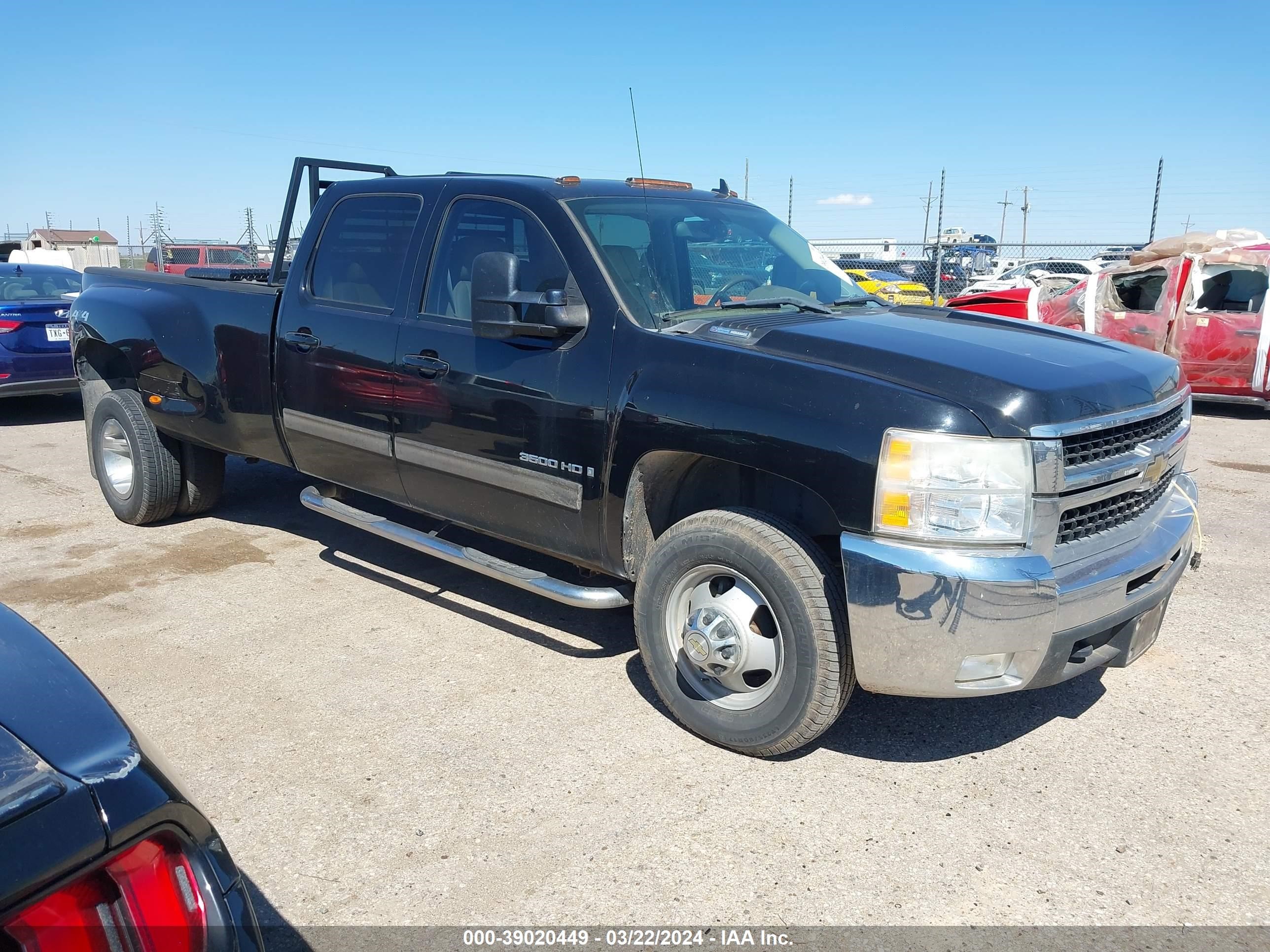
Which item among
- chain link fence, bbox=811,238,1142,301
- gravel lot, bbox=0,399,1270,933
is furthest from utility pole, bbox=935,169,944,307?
gravel lot, bbox=0,399,1270,933

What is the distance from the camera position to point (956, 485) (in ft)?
9.32

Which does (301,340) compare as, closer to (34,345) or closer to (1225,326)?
(34,345)

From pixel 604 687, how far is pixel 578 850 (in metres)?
1.09

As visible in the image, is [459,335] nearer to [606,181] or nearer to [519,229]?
[519,229]

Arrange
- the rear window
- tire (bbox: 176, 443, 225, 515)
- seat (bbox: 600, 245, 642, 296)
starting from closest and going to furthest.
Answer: seat (bbox: 600, 245, 642, 296) < tire (bbox: 176, 443, 225, 515) < the rear window

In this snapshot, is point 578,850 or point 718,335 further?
point 718,335

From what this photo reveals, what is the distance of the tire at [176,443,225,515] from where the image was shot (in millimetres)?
5992

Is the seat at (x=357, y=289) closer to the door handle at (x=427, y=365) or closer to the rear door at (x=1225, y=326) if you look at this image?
→ the door handle at (x=427, y=365)

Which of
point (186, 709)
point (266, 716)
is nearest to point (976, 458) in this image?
point (266, 716)

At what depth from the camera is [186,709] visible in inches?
146

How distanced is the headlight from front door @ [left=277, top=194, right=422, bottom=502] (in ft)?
7.71

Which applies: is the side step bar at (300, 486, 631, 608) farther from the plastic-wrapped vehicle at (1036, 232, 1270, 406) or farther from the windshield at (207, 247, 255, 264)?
the windshield at (207, 247, 255, 264)

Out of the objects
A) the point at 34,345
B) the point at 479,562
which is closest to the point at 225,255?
the point at 34,345

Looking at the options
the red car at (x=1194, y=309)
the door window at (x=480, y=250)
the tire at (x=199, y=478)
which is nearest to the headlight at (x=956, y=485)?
the door window at (x=480, y=250)
